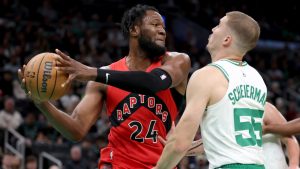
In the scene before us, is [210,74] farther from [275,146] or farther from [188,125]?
[275,146]

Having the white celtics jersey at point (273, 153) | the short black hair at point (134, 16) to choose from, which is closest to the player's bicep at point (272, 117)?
the white celtics jersey at point (273, 153)

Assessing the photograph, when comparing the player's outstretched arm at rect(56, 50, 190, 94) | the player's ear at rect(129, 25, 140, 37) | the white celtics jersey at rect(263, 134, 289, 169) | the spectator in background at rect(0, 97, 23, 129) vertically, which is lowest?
the spectator in background at rect(0, 97, 23, 129)

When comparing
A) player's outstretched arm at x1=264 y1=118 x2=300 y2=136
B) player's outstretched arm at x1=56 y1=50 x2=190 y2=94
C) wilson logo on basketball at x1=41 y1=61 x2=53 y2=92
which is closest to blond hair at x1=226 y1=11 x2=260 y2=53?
player's outstretched arm at x1=56 y1=50 x2=190 y2=94

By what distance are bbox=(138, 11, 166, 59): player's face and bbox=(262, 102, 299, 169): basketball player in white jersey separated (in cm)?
153

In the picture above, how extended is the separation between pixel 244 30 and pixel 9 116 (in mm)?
9642

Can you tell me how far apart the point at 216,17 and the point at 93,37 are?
7.71m

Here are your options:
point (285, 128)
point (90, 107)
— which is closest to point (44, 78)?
point (90, 107)

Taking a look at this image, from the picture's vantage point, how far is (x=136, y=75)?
15.6 ft

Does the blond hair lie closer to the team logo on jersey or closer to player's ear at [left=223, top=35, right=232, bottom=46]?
player's ear at [left=223, top=35, right=232, bottom=46]

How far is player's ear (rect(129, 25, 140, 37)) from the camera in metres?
5.57

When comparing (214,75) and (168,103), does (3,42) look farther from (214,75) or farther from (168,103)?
(214,75)

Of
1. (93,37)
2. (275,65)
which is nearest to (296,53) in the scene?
(275,65)

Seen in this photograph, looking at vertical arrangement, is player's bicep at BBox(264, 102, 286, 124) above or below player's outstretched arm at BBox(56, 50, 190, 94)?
below

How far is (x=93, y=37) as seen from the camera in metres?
18.7
